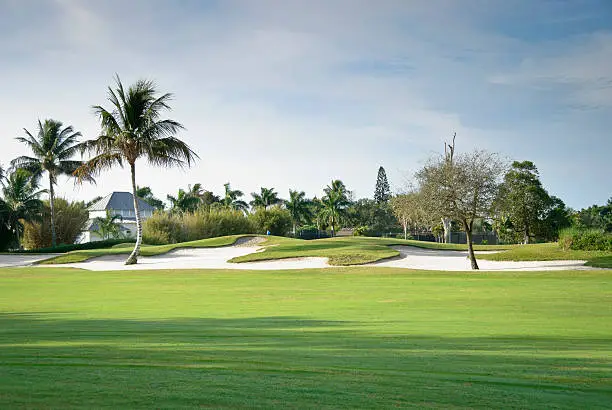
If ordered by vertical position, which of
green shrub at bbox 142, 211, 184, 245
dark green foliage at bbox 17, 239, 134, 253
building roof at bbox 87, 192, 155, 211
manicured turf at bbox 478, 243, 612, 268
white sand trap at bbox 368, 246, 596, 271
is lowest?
white sand trap at bbox 368, 246, 596, 271

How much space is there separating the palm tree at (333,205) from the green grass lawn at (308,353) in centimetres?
8666

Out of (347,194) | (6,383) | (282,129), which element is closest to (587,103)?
(282,129)

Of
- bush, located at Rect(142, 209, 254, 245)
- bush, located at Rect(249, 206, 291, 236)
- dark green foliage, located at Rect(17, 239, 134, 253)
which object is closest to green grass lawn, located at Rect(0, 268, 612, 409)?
dark green foliage, located at Rect(17, 239, 134, 253)

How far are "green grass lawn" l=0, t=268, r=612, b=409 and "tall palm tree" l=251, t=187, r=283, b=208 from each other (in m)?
90.1

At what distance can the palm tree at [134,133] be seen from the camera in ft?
122

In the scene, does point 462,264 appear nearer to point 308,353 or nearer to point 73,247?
point 308,353

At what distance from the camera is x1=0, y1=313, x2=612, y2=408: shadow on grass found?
4887 mm

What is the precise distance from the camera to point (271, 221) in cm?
7225

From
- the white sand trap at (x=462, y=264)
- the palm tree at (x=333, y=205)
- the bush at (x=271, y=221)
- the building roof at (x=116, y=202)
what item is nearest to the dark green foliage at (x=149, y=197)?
the building roof at (x=116, y=202)

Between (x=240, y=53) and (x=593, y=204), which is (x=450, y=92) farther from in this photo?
(x=593, y=204)

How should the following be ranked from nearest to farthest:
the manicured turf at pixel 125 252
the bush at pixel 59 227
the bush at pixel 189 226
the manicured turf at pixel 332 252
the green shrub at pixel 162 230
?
the manicured turf at pixel 332 252 → the manicured turf at pixel 125 252 → the green shrub at pixel 162 230 → the bush at pixel 189 226 → the bush at pixel 59 227

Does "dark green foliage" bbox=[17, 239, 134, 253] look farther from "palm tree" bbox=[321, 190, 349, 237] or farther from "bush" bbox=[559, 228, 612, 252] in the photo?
"palm tree" bbox=[321, 190, 349, 237]

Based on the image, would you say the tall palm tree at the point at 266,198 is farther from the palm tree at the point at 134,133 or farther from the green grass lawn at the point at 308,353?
the green grass lawn at the point at 308,353

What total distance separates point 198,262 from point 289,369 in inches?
1324
